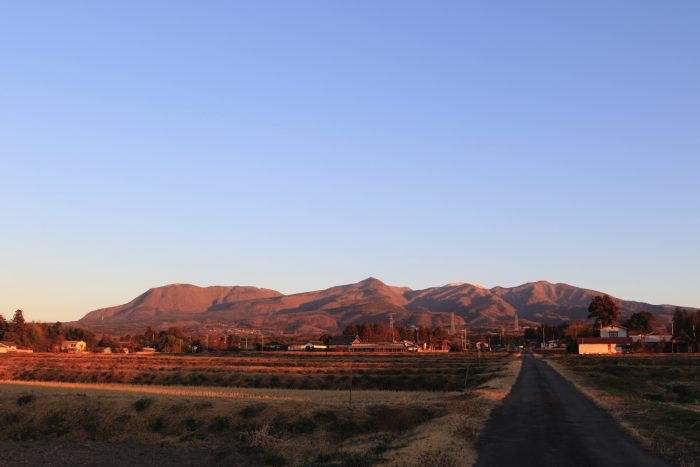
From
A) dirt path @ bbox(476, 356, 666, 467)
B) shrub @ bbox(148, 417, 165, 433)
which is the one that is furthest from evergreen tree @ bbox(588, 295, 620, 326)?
shrub @ bbox(148, 417, 165, 433)

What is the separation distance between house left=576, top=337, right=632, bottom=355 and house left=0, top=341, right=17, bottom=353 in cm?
13719

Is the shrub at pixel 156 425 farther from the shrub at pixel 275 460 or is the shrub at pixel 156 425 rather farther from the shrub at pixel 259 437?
the shrub at pixel 275 460

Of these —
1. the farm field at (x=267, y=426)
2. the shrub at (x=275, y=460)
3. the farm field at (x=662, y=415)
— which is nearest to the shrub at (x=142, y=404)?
the farm field at (x=267, y=426)

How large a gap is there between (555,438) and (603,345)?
141 m

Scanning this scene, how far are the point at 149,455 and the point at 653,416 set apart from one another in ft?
77.1

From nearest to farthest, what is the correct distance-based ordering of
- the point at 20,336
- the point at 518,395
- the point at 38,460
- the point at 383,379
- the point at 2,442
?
the point at 38,460
the point at 2,442
the point at 518,395
the point at 383,379
the point at 20,336

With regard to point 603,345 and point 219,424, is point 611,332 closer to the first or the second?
point 603,345

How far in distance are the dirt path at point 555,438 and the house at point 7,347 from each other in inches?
6154

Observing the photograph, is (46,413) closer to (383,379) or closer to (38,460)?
(38,460)

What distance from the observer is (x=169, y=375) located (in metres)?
73.5

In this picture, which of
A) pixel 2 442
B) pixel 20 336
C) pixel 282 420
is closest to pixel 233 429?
pixel 282 420

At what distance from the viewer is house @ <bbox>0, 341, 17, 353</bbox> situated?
166075 millimetres

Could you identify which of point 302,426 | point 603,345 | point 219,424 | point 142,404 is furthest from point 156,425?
point 603,345

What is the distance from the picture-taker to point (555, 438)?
2517 cm
